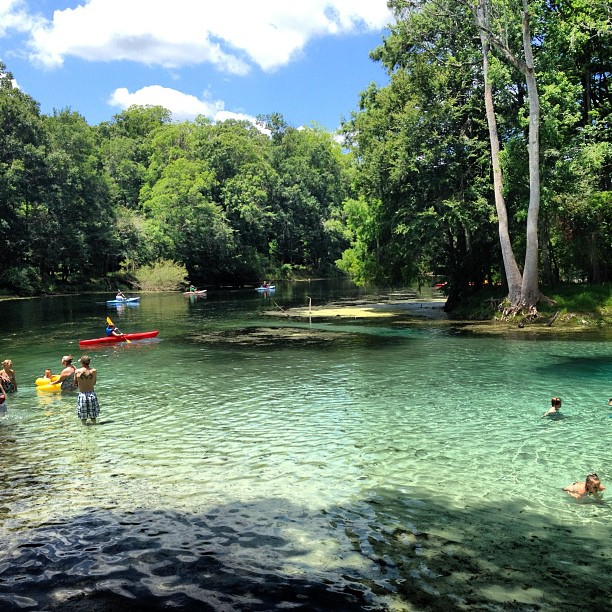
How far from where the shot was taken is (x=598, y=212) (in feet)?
103

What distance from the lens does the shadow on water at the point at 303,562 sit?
6426mm

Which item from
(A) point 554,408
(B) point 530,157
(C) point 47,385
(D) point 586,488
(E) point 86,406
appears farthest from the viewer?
(B) point 530,157

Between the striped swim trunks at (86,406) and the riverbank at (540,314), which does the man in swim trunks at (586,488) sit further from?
the riverbank at (540,314)

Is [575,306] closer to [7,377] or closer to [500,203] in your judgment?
[500,203]

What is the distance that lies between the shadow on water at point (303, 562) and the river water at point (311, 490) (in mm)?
29

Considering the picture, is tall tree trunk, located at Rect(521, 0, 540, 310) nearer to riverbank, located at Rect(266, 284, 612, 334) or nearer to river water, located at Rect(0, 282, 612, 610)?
riverbank, located at Rect(266, 284, 612, 334)

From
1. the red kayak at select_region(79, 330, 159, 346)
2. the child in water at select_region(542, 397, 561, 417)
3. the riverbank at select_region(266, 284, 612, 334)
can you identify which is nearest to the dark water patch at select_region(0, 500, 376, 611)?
the child in water at select_region(542, 397, 561, 417)

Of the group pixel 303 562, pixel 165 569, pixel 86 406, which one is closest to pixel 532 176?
pixel 86 406

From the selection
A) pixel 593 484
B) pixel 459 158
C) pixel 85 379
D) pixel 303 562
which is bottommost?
pixel 303 562

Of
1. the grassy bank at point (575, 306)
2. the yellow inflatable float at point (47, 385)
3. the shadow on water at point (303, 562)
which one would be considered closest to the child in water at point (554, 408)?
the shadow on water at point (303, 562)

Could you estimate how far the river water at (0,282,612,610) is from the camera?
6738mm

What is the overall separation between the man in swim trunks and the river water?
19 cm

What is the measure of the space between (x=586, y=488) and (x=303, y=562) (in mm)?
4833

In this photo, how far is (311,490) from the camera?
9.81 metres
